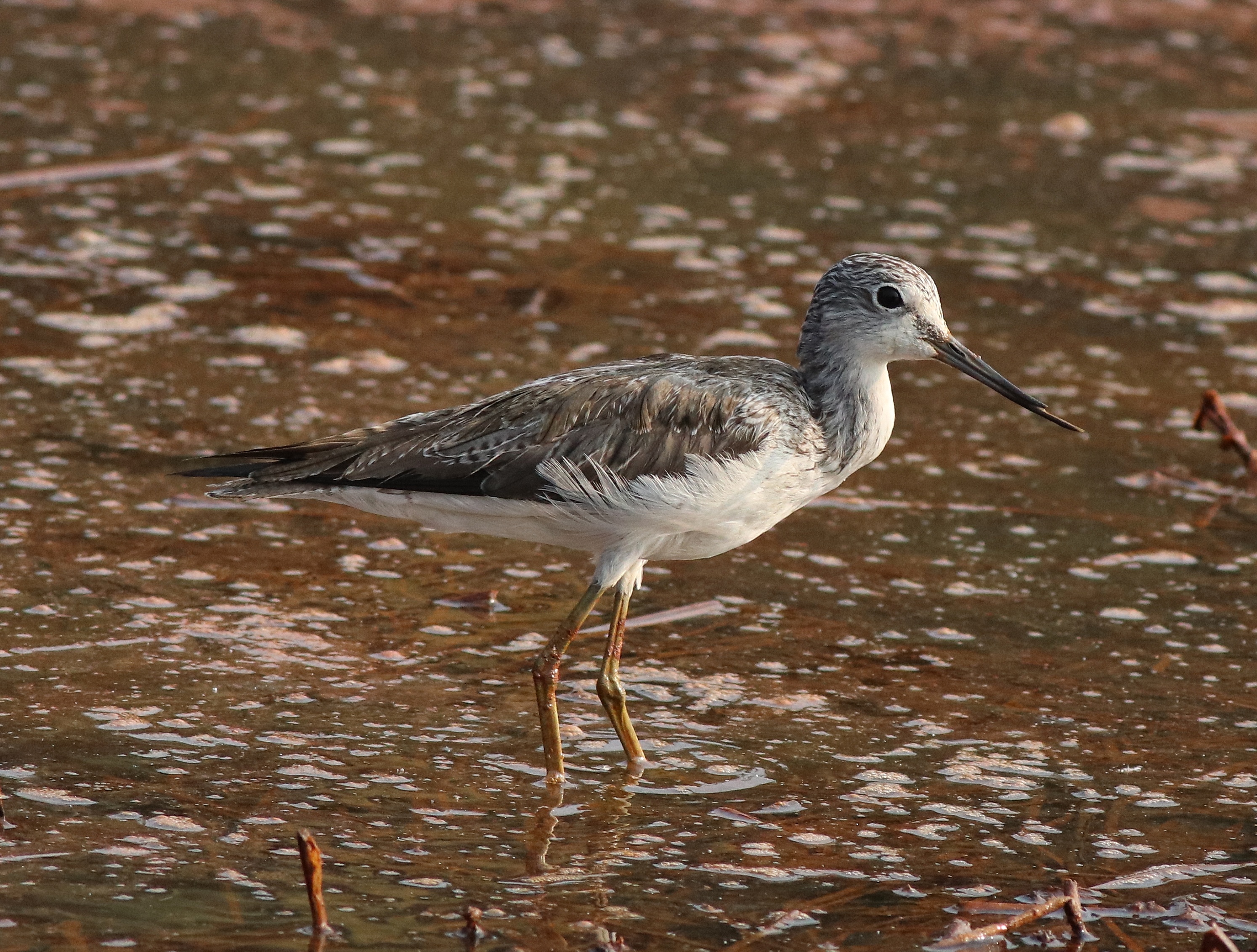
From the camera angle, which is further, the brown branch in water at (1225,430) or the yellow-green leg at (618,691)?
the brown branch in water at (1225,430)

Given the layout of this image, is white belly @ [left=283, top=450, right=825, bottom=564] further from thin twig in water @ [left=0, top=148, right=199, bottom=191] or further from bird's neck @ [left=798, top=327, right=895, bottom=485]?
thin twig in water @ [left=0, top=148, right=199, bottom=191]

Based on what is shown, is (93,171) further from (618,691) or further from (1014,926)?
(1014,926)

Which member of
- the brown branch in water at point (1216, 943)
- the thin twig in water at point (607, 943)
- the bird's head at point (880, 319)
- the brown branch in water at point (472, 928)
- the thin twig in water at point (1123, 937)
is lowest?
the thin twig in water at point (1123, 937)

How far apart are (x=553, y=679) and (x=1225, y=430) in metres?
3.38

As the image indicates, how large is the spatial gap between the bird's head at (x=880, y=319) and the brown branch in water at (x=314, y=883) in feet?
8.30

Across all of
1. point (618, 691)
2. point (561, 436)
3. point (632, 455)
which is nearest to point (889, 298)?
point (632, 455)

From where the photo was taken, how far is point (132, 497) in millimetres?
6730

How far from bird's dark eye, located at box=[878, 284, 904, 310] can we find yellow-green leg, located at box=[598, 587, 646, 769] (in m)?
1.27

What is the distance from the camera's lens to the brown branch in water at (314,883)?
4.01m

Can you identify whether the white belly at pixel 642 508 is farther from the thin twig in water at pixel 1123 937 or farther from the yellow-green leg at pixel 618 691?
the thin twig in water at pixel 1123 937

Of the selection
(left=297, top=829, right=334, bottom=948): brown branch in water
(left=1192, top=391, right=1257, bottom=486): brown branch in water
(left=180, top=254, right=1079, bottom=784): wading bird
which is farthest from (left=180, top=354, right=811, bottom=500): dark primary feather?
(left=1192, top=391, right=1257, bottom=486): brown branch in water

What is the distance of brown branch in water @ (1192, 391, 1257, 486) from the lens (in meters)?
7.12

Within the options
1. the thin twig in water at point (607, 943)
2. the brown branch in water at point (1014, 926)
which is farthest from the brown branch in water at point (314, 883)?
the brown branch in water at point (1014, 926)

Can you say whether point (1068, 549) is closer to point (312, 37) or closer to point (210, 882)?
point (210, 882)
